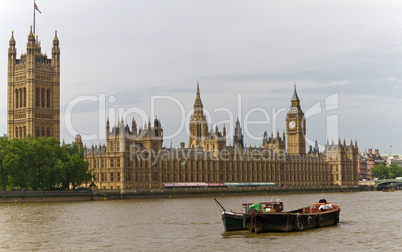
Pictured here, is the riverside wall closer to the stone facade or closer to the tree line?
the tree line

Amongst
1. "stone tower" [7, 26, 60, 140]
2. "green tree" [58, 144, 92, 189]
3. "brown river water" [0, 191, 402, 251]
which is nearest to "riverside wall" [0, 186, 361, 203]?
"green tree" [58, 144, 92, 189]

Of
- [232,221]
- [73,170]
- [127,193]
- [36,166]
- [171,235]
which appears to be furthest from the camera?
[127,193]

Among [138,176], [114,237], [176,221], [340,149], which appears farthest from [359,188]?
[114,237]

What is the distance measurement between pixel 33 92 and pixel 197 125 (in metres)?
41.9

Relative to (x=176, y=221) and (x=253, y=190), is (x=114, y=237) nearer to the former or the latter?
(x=176, y=221)

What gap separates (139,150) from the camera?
133 m

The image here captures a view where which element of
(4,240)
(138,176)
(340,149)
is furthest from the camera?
(340,149)

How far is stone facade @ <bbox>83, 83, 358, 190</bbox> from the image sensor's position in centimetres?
13112

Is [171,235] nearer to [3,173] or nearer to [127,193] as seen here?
[3,173]

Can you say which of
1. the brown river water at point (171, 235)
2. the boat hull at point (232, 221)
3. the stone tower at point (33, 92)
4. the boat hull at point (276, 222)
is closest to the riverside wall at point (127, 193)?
the brown river water at point (171, 235)

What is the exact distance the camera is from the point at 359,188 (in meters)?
187

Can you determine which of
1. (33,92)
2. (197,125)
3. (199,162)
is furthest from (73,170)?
(197,125)

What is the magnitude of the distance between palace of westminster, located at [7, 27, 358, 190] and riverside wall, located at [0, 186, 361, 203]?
8246 millimetres

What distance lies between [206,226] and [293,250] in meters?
16.2
